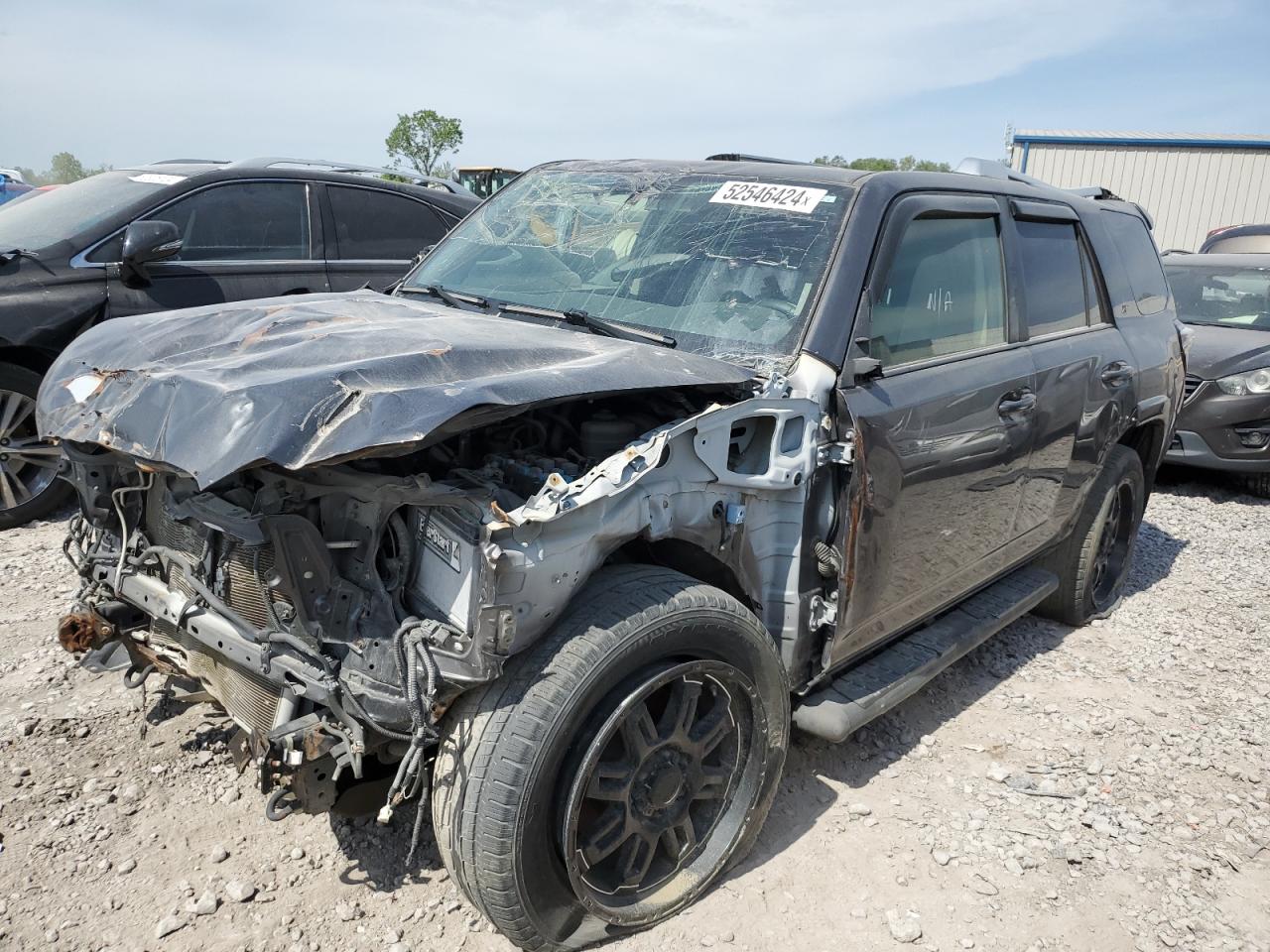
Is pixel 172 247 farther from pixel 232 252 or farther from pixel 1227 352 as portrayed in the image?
pixel 1227 352

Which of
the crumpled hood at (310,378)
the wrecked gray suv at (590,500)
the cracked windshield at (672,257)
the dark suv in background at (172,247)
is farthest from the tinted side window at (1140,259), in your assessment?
Answer: the dark suv in background at (172,247)

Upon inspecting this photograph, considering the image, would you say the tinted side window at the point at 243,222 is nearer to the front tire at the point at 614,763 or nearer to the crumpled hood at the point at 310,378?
the crumpled hood at the point at 310,378

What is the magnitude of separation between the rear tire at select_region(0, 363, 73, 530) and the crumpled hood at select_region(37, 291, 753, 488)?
7.99ft

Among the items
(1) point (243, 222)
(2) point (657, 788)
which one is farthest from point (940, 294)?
(1) point (243, 222)

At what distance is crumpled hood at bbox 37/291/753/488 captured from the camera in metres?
1.97

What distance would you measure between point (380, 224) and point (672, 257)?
3706 mm

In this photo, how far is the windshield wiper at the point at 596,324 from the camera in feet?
9.46

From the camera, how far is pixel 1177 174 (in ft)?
67.7

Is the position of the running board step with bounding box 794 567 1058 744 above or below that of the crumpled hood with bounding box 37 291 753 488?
below

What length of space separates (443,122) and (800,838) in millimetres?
31071

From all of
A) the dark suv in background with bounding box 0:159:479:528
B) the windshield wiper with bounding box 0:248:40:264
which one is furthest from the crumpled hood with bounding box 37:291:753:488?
the windshield wiper with bounding box 0:248:40:264

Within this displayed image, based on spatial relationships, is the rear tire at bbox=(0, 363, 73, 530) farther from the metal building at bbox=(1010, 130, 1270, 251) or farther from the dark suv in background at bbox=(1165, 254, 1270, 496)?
the metal building at bbox=(1010, 130, 1270, 251)

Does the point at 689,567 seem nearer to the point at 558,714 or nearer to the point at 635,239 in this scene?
the point at 558,714

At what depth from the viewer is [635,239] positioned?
3.28 metres
